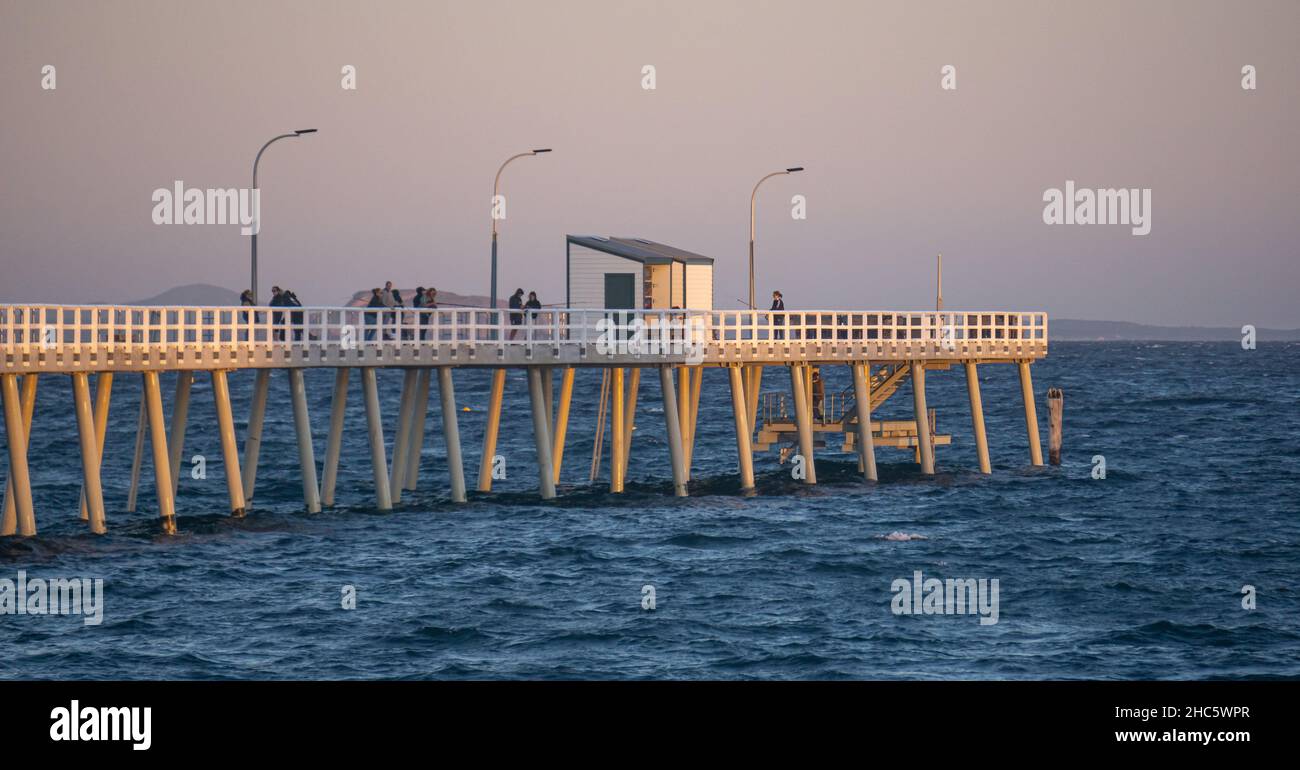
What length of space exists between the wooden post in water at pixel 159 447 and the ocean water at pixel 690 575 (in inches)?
34.5

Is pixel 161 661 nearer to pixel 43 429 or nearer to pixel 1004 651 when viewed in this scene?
pixel 1004 651

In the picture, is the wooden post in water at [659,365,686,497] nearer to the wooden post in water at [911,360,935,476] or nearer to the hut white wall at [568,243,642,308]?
the hut white wall at [568,243,642,308]

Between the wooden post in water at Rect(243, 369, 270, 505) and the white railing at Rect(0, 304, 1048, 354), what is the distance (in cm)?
150

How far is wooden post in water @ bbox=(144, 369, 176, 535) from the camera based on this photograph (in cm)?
3631

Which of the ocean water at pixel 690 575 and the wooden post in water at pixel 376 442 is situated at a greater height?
the wooden post in water at pixel 376 442

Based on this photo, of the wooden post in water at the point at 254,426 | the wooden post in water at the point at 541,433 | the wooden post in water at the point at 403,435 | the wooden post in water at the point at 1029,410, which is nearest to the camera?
the wooden post in water at the point at 254,426

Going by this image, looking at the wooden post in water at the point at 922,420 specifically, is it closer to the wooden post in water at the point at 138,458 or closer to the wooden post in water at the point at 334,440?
the wooden post in water at the point at 334,440

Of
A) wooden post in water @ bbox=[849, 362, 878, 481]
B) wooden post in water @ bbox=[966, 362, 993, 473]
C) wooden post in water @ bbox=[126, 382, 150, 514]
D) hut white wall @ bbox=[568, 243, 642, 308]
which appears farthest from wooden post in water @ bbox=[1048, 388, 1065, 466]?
wooden post in water @ bbox=[126, 382, 150, 514]

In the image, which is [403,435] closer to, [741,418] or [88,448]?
Answer: [741,418]

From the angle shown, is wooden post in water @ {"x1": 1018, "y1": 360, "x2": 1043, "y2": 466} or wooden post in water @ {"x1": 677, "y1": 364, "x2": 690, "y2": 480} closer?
wooden post in water @ {"x1": 677, "y1": 364, "x2": 690, "y2": 480}

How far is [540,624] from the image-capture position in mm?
28625

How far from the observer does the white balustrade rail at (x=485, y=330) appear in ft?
115

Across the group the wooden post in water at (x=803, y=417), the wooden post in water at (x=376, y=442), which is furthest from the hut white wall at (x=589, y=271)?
→ the wooden post in water at (x=376, y=442)

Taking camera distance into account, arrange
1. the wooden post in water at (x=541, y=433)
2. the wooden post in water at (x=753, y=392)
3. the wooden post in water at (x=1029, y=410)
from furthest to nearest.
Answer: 1. the wooden post in water at (x=1029, y=410)
2. the wooden post in water at (x=753, y=392)
3. the wooden post in water at (x=541, y=433)
